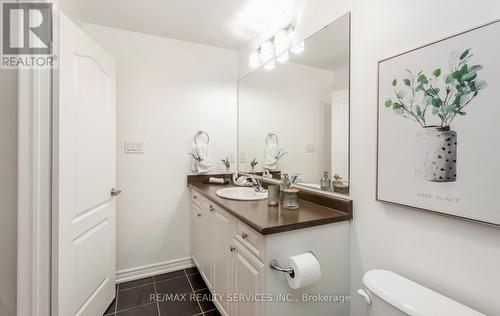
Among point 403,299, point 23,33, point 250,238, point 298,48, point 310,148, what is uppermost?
point 298,48

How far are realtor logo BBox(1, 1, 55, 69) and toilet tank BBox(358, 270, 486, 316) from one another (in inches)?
74.0

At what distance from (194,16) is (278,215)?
67.1 inches

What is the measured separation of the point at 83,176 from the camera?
56.8 inches

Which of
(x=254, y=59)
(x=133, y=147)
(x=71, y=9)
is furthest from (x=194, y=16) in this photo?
(x=133, y=147)

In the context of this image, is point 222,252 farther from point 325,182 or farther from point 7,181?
point 7,181

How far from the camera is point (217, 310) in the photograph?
66.9 inches

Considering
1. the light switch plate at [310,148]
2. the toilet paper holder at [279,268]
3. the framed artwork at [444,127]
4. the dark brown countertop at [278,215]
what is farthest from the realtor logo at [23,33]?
the framed artwork at [444,127]

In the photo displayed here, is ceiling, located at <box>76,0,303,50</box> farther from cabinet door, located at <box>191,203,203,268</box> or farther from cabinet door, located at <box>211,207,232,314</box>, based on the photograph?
cabinet door, located at <box>191,203,203,268</box>

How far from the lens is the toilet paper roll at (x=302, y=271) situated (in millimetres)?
1015

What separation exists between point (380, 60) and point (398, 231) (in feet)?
2.67

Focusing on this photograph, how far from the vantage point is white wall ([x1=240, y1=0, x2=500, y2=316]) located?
820 millimetres

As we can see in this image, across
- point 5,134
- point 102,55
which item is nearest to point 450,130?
point 5,134

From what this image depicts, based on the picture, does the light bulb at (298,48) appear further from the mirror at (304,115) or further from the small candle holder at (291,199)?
the small candle holder at (291,199)

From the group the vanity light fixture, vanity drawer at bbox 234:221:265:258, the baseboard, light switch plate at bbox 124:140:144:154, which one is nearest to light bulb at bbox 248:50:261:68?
the vanity light fixture
